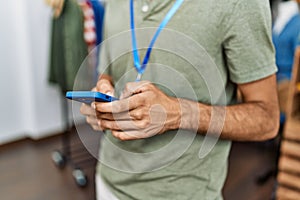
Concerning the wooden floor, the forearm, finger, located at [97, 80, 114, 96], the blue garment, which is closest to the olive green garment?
the wooden floor

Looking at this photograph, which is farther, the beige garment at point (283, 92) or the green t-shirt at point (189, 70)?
the beige garment at point (283, 92)

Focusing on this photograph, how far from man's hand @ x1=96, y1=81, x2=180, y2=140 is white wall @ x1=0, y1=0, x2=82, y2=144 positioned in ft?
7.71

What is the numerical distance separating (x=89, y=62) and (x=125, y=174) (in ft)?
0.76

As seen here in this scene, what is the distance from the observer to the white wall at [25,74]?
268 centimetres

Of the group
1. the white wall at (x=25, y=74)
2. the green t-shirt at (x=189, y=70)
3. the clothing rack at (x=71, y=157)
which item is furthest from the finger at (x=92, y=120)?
the white wall at (x=25, y=74)

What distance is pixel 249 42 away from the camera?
0.60 meters

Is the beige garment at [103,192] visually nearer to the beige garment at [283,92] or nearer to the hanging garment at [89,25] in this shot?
the hanging garment at [89,25]

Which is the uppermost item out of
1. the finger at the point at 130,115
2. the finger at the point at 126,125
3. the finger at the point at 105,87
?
the finger at the point at 105,87

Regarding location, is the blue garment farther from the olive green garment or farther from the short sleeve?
the short sleeve

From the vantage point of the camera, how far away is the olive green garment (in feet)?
6.85

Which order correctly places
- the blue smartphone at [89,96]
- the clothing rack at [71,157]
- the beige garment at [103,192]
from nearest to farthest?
the blue smartphone at [89,96], the beige garment at [103,192], the clothing rack at [71,157]

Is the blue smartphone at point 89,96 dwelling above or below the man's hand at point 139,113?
above

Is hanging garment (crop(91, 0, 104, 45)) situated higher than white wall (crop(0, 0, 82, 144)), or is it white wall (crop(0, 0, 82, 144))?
hanging garment (crop(91, 0, 104, 45))

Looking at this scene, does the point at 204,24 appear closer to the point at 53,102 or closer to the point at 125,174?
the point at 125,174
